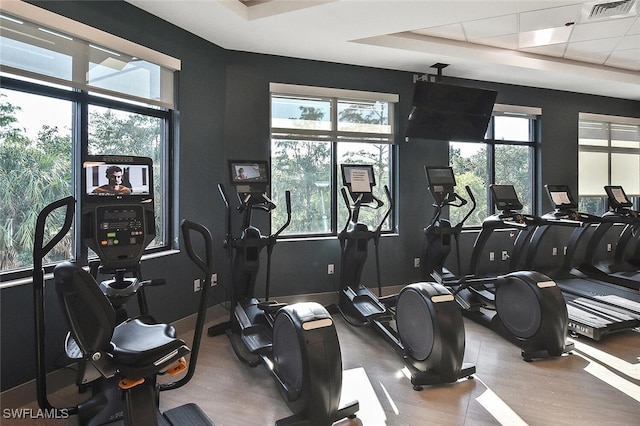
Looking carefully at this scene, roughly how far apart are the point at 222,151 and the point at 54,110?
1741 millimetres

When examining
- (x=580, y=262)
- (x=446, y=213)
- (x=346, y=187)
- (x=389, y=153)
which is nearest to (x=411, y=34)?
(x=389, y=153)

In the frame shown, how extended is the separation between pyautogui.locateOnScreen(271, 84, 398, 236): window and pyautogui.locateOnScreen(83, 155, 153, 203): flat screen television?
2.23 meters

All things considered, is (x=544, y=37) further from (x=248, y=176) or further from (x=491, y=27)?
(x=248, y=176)

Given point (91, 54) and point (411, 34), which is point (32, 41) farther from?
point (411, 34)

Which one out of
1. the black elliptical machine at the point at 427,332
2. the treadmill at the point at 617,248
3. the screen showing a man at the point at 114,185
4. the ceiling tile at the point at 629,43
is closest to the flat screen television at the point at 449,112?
the ceiling tile at the point at 629,43

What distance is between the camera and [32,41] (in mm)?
2814

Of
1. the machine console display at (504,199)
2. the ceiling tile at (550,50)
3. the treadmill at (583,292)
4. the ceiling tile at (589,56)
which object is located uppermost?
the ceiling tile at (589,56)

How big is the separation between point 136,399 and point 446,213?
4788 mm

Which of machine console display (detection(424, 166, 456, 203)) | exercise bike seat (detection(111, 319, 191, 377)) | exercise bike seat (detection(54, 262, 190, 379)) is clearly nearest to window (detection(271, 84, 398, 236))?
machine console display (detection(424, 166, 456, 203))

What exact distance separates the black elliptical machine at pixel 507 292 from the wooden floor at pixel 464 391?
17 centimetres

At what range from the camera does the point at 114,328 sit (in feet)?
6.19

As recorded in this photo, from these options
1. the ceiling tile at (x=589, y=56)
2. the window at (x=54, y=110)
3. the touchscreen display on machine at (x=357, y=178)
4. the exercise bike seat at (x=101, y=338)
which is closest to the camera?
the exercise bike seat at (x=101, y=338)

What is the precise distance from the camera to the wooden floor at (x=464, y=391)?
2639 millimetres

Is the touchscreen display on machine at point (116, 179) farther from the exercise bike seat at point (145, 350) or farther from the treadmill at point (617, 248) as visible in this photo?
the treadmill at point (617, 248)
